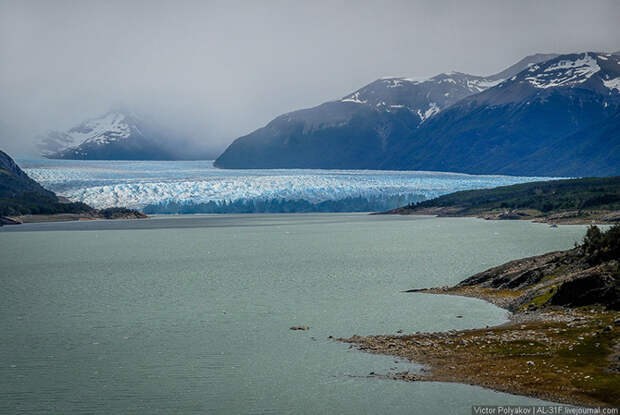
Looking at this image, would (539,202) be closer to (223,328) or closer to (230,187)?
(230,187)

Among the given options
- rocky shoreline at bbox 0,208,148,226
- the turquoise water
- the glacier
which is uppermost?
the glacier

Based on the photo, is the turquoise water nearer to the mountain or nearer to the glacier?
the glacier

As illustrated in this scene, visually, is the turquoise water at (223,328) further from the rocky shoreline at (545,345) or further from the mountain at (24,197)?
the mountain at (24,197)

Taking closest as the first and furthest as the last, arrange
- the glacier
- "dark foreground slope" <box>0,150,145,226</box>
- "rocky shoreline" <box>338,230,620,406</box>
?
"rocky shoreline" <box>338,230,620,406</box>
the glacier
"dark foreground slope" <box>0,150,145,226</box>

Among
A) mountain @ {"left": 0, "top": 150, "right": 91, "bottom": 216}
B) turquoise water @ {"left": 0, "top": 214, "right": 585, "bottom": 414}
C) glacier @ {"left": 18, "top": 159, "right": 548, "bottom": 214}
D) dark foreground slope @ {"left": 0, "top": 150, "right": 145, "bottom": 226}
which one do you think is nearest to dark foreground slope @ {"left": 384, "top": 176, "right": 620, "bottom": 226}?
glacier @ {"left": 18, "top": 159, "right": 548, "bottom": 214}

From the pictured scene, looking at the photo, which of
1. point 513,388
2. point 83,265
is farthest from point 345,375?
point 83,265

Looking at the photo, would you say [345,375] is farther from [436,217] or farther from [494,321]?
[436,217]
